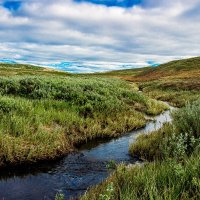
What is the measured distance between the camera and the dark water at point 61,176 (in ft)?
26.7

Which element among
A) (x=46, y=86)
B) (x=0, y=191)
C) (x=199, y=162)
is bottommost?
(x=0, y=191)

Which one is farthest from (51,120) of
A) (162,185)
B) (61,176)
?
(162,185)

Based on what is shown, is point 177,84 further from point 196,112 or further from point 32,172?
point 32,172

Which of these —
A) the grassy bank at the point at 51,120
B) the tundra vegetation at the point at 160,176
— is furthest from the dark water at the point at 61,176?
the tundra vegetation at the point at 160,176

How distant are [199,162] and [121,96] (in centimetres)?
1759

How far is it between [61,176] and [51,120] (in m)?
4.29

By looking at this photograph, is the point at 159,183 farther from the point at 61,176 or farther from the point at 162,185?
the point at 61,176

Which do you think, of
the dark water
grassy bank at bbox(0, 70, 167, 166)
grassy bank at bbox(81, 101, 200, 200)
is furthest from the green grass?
grassy bank at bbox(0, 70, 167, 166)

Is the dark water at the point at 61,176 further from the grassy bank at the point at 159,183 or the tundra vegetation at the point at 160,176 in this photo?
the grassy bank at the point at 159,183

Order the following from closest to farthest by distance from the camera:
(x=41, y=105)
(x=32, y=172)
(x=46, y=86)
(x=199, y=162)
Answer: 1. (x=199, y=162)
2. (x=32, y=172)
3. (x=41, y=105)
4. (x=46, y=86)

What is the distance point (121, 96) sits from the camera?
23.9m

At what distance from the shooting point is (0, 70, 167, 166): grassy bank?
33.6 feet

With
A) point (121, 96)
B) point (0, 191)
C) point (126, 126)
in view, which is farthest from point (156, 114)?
point (0, 191)

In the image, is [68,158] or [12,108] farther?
[12,108]
